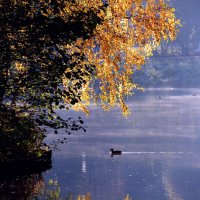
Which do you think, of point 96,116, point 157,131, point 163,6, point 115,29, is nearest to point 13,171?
point 115,29

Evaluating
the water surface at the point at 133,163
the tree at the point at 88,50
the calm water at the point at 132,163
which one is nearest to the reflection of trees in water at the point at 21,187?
the calm water at the point at 132,163

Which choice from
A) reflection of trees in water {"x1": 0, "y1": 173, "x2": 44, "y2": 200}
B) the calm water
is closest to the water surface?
the calm water

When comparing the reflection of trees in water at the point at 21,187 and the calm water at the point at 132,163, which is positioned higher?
the reflection of trees in water at the point at 21,187

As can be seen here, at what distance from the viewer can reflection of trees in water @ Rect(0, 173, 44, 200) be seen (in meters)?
26.7

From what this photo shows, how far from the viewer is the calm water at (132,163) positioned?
104 ft

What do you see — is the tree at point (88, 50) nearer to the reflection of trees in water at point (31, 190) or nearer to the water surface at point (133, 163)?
the reflection of trees in water at point (31, 190)

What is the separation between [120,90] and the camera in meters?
30.1

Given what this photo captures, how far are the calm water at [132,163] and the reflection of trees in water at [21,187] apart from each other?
52 centimetres

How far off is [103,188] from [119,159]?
14.2 metres

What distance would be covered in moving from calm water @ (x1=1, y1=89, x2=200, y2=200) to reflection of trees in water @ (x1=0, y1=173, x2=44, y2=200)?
1.71 feet

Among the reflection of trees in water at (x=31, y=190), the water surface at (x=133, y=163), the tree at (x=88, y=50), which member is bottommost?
the water surface at (x=133, y=163)

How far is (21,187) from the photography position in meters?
28.8

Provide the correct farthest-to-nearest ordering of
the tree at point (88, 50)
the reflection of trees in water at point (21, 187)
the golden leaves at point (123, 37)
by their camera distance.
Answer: the golden leaves at point (123, 37), the reflection of trees in water at point (21, 187), the tree at point (88, 50)

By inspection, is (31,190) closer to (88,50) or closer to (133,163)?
(88,50)
